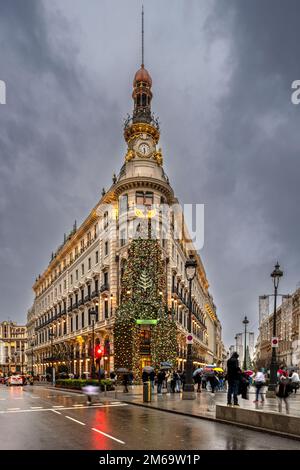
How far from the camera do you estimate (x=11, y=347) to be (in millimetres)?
189000

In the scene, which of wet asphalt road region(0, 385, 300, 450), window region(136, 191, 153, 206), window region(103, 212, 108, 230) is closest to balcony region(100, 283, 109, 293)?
window region(103, 212, 108, 230)

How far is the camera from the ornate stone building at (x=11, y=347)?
603 feet

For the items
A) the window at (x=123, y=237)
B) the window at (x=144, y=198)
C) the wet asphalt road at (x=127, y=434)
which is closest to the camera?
the wet asphalt road at (x=127, y=434)

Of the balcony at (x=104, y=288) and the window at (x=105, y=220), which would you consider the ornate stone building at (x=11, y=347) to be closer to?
the balcony at (x=104, y=288)

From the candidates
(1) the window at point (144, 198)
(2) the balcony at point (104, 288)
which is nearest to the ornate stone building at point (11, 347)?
(2) the balcony at point (104, 288)

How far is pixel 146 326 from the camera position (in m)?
42.4

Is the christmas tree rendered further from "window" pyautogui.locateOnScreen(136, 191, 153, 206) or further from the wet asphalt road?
the wet asphalt road

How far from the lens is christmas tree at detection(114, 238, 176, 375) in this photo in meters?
41.6

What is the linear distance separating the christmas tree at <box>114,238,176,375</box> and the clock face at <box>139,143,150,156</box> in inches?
430

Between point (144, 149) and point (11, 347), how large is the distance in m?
161

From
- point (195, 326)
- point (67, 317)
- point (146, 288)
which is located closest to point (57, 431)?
point (146, 288)

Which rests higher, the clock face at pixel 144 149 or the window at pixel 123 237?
the clock face at pixel 144 149

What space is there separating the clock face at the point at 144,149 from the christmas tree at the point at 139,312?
35.9 feet
